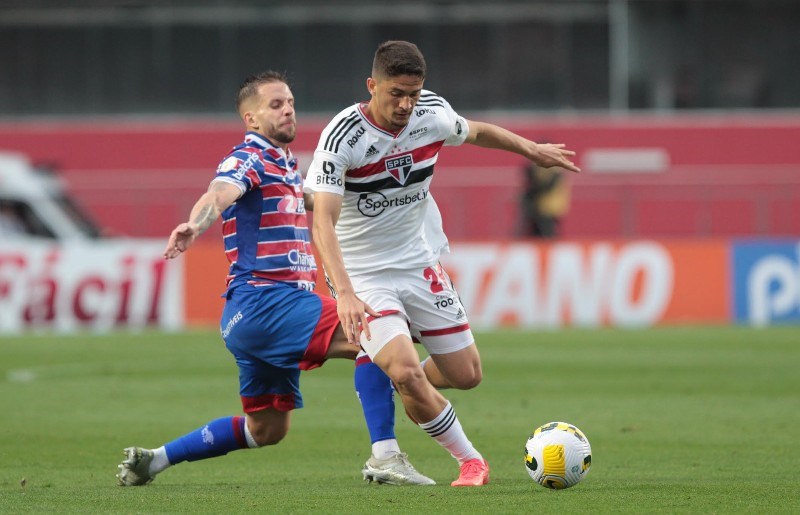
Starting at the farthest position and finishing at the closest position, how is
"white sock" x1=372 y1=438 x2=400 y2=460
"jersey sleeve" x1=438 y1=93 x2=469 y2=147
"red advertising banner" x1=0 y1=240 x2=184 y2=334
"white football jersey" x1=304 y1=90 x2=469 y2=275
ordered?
1. "red advertising banner" x1=0 y1=240 x2=184 y2=334
2. "jersey sleeve" x1=438 y1=93 x2=469 y2=147
3. "white sock" x1=372 y1=438 x2=400 y2=460
4. "white football jersey" x1=304 y1=90 x2=469 y2=275

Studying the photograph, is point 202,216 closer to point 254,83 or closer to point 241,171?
point 241,171

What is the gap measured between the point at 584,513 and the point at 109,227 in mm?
22230

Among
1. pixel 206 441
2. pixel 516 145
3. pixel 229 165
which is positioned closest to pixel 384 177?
pixel 229 165

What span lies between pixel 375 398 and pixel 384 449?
0.28 metres

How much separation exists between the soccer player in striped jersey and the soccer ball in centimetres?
109

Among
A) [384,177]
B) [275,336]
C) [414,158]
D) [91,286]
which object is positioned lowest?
[275,336]

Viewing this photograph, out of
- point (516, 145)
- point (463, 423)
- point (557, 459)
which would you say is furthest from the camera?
point (463, 423)

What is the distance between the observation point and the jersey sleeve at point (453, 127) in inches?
316

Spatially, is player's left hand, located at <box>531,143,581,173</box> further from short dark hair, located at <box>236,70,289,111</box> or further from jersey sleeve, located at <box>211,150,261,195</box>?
jersey sleeve, located at <box>211,150,261,195</box>

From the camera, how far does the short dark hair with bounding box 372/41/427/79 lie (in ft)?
24.3

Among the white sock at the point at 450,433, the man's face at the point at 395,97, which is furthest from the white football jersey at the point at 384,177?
the white sock at the point at 450,433

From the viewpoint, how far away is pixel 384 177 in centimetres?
784

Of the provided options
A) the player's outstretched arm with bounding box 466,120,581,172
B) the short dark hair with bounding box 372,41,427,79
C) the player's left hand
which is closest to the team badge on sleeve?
the short dark hair with bounding box 372,41,427,79

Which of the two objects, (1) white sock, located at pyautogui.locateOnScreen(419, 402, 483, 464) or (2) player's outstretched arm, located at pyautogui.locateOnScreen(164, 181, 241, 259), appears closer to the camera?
(2) player's outstretched arm, located at pyautogui.locateOnScreen(164, 181, 241, 259)
